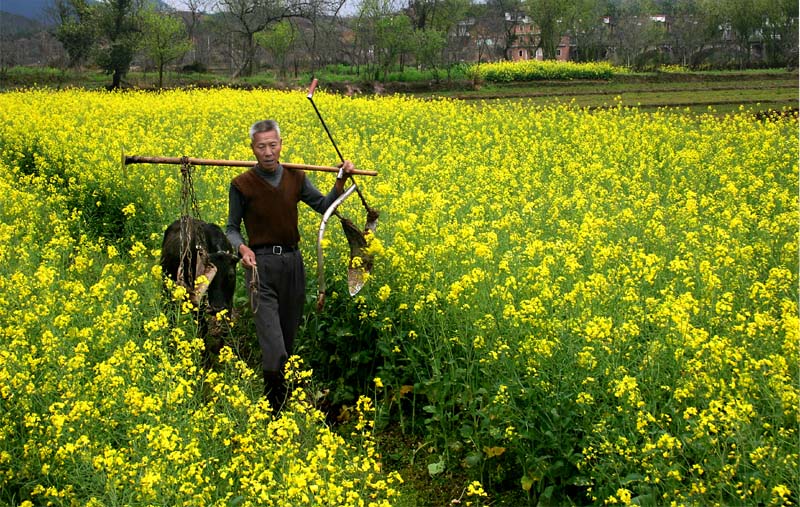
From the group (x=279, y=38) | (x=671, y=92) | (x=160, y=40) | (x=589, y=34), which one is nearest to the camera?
(x=671, y=92)

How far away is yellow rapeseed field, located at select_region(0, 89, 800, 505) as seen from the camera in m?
3.86

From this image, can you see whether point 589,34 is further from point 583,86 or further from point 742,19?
point 583,86

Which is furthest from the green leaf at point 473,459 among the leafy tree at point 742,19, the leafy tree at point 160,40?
the leafy tree at point 742,19

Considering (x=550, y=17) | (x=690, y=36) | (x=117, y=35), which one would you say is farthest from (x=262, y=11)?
(x=690, y=36)

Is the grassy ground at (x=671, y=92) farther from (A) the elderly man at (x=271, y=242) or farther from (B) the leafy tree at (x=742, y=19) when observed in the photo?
(A) the elderly man at (x=271, y=242)

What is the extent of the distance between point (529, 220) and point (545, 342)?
3.20m

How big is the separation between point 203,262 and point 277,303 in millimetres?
721

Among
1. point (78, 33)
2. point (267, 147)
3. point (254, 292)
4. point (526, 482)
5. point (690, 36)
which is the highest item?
point (690, 36)

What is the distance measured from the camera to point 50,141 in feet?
41.8

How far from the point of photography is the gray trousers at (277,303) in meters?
5.34

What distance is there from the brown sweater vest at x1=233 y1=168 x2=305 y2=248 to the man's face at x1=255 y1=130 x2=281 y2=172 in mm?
114

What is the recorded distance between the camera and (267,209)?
5.47 metres

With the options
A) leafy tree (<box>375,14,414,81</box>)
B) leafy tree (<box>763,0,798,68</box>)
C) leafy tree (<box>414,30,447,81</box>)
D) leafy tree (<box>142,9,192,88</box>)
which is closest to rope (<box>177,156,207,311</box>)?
leafy tree (<box>142,9,192,88</box>)

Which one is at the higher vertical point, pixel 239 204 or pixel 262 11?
pixel 262 11
